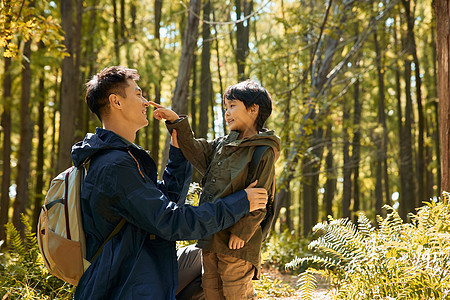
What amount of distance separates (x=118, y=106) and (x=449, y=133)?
3.75 meters

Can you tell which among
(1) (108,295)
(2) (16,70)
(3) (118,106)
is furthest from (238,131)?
(2) (16,70)

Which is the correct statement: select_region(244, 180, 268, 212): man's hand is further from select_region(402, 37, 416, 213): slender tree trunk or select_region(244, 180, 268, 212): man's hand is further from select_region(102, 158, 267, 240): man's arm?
select_region(402, 37, 416, 213): slender tree trunk

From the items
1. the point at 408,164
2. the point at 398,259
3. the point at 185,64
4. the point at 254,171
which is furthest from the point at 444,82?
the point at 408,164

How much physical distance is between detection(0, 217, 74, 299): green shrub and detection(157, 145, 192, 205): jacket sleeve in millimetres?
2357

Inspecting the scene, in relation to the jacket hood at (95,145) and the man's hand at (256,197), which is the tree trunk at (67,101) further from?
the man's hand at (256,197)

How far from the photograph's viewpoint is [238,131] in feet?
10.0

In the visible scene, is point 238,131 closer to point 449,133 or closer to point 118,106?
point 118,106

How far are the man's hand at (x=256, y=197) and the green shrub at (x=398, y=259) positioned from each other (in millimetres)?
1655

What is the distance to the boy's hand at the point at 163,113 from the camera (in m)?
2.79

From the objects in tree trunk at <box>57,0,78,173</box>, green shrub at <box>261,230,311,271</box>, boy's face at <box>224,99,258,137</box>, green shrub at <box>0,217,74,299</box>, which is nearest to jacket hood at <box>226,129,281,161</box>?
boy's face at <box>224,99,258,137</box>

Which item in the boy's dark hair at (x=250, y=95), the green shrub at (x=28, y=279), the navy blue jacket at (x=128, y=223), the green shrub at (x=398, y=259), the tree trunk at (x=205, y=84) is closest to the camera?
the navy blue jacket at (x=128, y=223)

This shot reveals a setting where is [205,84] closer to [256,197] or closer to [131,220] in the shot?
[256,197]

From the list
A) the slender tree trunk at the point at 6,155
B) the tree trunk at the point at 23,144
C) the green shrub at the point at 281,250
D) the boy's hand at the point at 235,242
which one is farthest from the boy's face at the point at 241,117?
the tree trunk at the point at 23,144

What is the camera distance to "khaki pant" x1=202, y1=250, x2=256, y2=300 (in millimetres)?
2682
